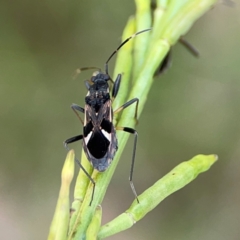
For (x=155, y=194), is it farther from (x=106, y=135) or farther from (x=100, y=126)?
(x=100, y=126)

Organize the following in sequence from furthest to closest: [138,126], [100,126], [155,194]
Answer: [138,126], [100,126], [155,194]

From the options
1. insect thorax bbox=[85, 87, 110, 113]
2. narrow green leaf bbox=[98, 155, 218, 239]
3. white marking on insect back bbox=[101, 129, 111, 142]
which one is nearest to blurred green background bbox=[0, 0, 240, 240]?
insect thorax bbox=[85, 87, 110, 113]

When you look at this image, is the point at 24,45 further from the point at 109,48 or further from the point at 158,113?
the point at 158,113

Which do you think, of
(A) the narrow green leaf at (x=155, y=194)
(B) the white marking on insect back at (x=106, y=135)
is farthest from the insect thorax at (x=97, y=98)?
(A) the narrow green leaf at (x=155, y=194)

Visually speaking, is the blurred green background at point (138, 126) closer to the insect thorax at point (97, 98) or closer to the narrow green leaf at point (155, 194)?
the insect thorax at point (97, 98)

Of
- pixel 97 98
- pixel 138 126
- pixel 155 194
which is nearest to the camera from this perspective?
pixel 155 194

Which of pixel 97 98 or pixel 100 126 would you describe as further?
pixel 97 98

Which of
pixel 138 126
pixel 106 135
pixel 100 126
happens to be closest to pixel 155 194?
pixel 106 135
